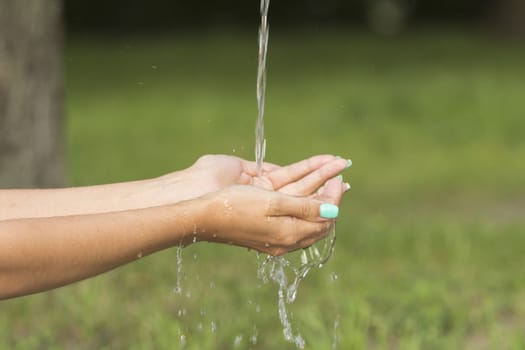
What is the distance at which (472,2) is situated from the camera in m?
18.4

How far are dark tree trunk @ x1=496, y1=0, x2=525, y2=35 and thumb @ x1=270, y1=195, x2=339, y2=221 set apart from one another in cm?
1354

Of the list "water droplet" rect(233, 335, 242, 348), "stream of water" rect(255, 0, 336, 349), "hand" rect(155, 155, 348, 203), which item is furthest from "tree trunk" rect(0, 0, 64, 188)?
"hand" rect(155, 155, 348, 203)

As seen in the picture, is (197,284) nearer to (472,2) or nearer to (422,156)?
(422,156)

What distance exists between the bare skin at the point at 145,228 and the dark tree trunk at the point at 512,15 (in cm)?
1342

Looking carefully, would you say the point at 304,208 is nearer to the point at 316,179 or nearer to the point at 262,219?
the point at 262,219

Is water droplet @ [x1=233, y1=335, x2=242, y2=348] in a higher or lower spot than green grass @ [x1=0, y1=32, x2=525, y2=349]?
higher

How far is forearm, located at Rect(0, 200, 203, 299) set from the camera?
227 cm

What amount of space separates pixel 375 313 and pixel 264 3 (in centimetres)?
124

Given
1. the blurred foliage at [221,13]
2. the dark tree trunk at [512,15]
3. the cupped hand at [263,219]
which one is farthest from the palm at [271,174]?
the blurred foliage at [221,13]

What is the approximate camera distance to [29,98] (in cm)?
500

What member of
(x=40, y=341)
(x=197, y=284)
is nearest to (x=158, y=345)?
(x=40, y=341)

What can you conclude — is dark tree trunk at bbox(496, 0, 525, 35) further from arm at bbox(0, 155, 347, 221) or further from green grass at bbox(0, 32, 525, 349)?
arm at bbox(0, 155, 347, 221)

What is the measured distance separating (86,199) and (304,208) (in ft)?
2.19

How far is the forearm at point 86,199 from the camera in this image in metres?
2.76
